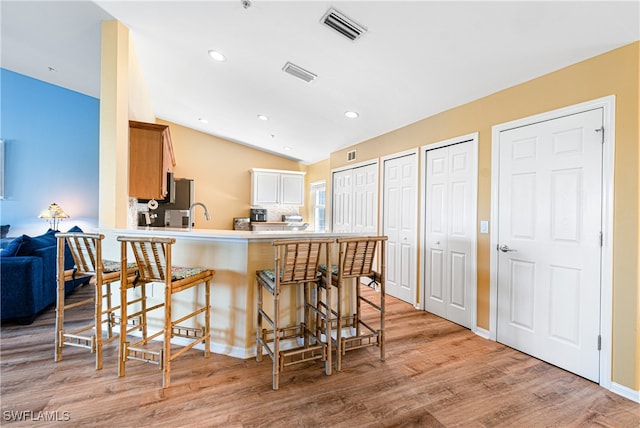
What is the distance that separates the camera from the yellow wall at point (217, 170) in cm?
606

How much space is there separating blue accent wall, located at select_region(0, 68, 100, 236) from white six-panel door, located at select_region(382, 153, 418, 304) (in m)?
5.37

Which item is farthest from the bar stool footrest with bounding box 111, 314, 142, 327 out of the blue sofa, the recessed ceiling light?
the recessed ceiling light

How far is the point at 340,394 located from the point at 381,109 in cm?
Answer: 305

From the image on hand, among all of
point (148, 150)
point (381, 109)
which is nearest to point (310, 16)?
point (381, 109)

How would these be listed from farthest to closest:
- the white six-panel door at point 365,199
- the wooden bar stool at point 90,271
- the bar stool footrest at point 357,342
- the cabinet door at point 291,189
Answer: the cabinet door at point 291,189 < the white six-panel door at point 365,199 < the bar stool footrest at point 357,342 < the wooden bar stool at point 90,271

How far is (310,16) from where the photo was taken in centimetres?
215

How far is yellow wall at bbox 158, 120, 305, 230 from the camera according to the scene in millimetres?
6062

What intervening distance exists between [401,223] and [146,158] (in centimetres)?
320

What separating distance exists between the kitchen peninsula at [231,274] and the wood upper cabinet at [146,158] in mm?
674

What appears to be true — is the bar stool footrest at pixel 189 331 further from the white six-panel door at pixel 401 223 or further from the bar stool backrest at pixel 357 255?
the white six-panel door at pixel 401 223

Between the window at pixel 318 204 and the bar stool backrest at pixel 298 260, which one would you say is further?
the window at pixel 318 204

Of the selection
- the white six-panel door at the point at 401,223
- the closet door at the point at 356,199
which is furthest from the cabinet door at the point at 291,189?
the white six-panel door at the point at 401,223

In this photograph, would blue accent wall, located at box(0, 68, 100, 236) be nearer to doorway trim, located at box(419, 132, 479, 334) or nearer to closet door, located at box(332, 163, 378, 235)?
closet door, located at box(332, 163, 378, 235)

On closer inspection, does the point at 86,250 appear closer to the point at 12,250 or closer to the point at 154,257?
the point at 154,257
